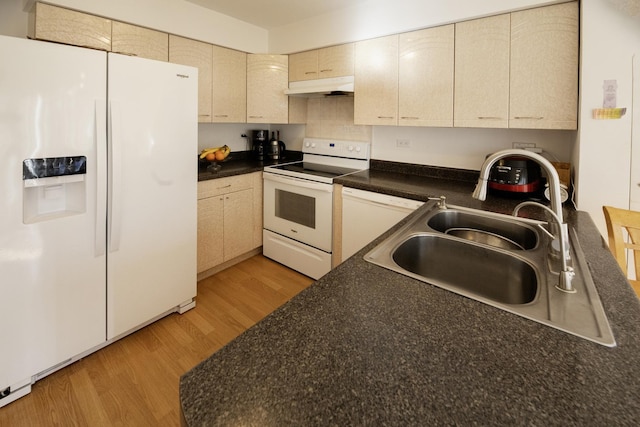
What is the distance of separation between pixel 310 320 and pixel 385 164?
94.9 inches

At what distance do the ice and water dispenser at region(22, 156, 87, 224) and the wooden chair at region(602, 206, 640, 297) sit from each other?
2481mm

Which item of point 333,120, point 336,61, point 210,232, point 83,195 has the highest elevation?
point 336,61

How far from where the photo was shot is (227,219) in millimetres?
2840

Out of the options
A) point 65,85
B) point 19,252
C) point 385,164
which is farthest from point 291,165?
Answer: point 19,252

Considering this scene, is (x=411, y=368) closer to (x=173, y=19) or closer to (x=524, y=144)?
(x=524, y=144)

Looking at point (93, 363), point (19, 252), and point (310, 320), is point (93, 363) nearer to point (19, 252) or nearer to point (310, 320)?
point (19, 252)

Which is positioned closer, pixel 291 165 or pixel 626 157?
pixel 626 157

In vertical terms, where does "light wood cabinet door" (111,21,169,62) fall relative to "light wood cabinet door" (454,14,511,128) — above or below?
above

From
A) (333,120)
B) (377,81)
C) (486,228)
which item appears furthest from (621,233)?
(333,120)

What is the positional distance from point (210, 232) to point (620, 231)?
103 inches

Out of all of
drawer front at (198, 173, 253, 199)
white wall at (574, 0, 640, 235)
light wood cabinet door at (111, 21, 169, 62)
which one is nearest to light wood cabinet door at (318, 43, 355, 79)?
drawer front at (198, 173, 253, 199)

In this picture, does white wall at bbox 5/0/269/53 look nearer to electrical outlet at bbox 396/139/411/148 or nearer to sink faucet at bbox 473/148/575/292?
electrical outlet at bbox 396/139/411/148

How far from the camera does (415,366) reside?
59 cm

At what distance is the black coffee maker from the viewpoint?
3.51m
